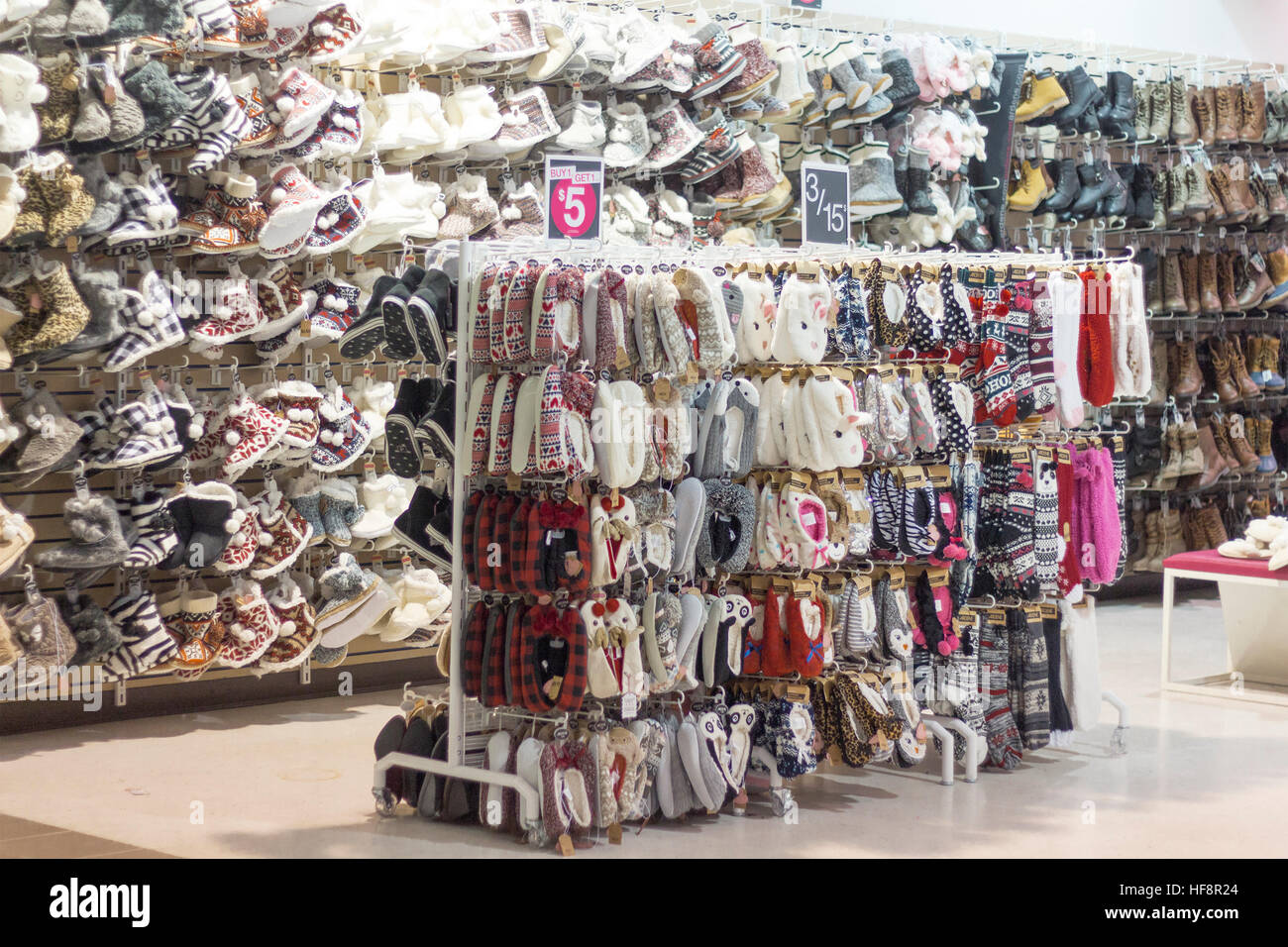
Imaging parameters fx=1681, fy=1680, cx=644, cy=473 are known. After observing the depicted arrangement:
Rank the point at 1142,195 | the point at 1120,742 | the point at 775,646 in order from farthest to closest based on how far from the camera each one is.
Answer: the point at 1142,195
the point at 1120,742
the point at 775,646

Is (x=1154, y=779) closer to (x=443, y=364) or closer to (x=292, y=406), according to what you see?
(x=443, y=364)

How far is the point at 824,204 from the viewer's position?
5801 millimetres

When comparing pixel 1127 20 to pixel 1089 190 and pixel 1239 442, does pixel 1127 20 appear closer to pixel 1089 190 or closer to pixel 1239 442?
pixel 1089 190

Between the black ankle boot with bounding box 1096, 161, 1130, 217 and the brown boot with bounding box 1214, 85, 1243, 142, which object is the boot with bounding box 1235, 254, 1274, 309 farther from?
the black ankle boot with bounding box 1096, 161, 1130, 217

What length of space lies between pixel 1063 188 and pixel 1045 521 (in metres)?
4.07

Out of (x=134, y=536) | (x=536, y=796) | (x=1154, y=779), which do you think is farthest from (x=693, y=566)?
(x=134, y=536)

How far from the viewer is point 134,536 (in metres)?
6.28

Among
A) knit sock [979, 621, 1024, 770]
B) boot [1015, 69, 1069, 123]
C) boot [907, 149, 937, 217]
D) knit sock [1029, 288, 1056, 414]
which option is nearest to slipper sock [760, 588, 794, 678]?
knit sock [979, 621, 1024, 770]

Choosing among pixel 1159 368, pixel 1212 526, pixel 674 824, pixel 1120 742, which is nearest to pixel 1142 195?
pixel 1159 368

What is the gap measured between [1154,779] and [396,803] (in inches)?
102

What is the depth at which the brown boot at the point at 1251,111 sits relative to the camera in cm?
1021

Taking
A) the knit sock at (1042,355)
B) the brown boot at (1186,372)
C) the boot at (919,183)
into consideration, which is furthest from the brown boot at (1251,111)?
the knit sock at (1042,355)

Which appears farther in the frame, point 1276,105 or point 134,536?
point 1276,105

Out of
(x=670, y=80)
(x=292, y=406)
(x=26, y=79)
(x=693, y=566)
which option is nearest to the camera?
(x=693, y=566)
